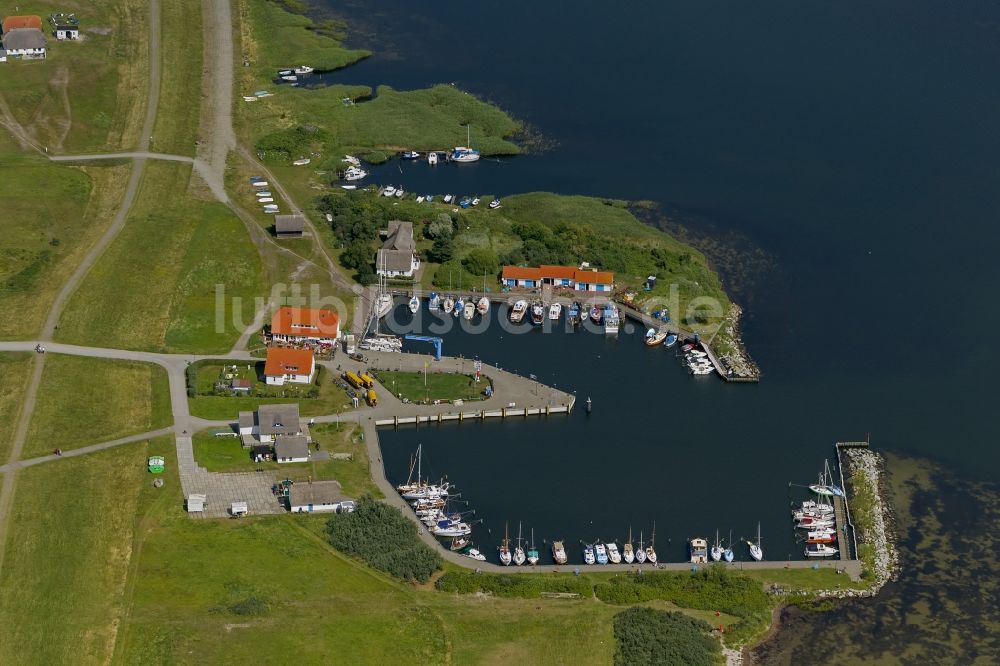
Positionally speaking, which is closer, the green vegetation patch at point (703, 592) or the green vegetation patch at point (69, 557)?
the green vegetation patch at point (69, 557)

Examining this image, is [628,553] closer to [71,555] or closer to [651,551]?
[651,551]

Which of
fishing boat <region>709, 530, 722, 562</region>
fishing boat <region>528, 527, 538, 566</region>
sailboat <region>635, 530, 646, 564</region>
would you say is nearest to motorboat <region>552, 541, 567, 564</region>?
fishing boat <region>528, 527, 538, 566</region>

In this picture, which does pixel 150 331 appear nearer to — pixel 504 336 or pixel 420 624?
pixel 504 336

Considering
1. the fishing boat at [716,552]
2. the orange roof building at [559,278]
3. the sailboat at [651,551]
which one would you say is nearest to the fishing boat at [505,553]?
the sailboat at [651,551]

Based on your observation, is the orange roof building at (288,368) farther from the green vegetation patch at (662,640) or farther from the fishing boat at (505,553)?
the green vegetation patch at (662,640)

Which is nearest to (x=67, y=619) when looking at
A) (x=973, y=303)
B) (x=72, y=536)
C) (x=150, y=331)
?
(x=72, y=536)

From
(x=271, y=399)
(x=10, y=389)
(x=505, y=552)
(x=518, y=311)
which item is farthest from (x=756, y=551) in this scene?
(x=10, y=389)
